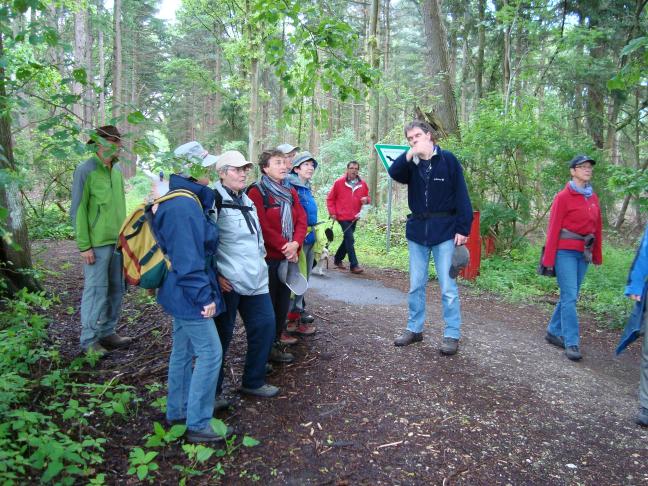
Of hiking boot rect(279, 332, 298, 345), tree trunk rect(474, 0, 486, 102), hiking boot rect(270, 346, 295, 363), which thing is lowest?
hiking boot rect(270, 346, 295, 363)

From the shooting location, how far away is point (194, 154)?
3.26 meters

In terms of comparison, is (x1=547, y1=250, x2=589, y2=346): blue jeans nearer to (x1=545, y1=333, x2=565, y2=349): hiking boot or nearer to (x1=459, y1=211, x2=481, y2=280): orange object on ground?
(x1=545, y1=333, x2=565, y2=349): hiking boot

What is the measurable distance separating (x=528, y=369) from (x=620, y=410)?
87 centimetres

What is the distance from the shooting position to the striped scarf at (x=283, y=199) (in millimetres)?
4242

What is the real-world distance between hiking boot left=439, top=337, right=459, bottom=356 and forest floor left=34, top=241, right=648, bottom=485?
85 millimetres

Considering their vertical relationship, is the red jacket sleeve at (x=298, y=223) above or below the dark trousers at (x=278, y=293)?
above

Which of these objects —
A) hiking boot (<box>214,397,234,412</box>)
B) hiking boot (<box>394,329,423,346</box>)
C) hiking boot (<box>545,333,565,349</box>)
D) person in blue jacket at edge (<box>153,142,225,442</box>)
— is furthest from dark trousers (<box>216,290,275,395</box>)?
hiking boot (<box>545,333,565,349</box>)

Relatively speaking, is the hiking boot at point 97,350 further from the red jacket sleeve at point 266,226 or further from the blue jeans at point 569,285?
the blue jeans at point 569,285

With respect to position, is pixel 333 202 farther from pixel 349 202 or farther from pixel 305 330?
pixel 305 330

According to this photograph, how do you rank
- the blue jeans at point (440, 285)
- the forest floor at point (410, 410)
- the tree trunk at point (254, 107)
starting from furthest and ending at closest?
the tree trunk at point (254, 107) → the blue jeans at point (440, 285) → the forest floor at point (410, 410)

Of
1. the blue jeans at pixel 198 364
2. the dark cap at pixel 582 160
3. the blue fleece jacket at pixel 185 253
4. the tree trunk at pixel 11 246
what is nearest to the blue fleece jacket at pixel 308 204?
the blue fleece jacket at pixel 185 253

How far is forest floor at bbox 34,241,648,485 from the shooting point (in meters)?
3.04

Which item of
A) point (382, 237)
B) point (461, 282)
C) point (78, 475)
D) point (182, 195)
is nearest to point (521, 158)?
point (461, 282)

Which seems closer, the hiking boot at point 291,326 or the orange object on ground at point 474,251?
the hiking boot at point 291,326
